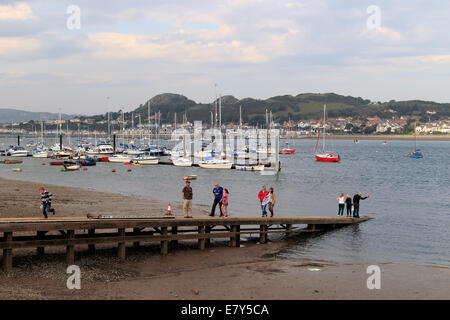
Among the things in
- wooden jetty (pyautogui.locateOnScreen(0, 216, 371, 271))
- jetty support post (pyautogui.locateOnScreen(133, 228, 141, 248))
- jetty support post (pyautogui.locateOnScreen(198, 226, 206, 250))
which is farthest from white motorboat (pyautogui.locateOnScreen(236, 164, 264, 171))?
jetty support post (pyautogui.locateOnScreen(133, 228, 141, 248))

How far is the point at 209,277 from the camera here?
1725 centimetres

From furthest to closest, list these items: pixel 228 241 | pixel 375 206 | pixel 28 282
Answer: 1. pixel 375 206
2. pixel 228 241
3. pixel 28 282

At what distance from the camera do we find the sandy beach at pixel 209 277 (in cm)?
1505

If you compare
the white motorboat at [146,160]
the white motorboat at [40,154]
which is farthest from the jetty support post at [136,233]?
the white motorboat at [40,154]

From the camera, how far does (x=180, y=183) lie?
58.0 meters

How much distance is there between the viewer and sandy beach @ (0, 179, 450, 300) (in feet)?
49.4

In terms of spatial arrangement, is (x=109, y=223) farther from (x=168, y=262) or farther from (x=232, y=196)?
(x=232, y=196)

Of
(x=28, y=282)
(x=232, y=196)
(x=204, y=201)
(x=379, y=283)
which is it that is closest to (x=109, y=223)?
(x=28, y=282)

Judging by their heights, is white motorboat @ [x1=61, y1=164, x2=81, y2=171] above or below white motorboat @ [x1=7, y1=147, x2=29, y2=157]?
below

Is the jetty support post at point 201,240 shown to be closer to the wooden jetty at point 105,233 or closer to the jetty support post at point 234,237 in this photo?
the wooden jetty at point 105,233

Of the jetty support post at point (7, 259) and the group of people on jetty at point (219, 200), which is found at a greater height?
the group of people on jetty at point (219, 200)

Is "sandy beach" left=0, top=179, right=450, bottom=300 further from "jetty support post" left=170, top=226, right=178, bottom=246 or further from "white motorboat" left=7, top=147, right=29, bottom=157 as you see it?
"white motorboat" left=7, top=147, right=29, bottom=157

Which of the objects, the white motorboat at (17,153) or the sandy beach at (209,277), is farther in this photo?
the white motorboat at (17,153)
